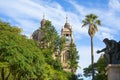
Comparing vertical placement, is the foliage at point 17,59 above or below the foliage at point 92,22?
below

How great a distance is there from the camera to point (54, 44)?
79.6 metres

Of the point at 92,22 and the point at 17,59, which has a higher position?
the point at 92,22

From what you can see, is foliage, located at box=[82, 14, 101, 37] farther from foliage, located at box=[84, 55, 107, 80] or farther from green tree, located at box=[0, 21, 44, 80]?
green tree, located at box=[0, 21, 44, 80]

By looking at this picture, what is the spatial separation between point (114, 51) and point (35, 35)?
91.9 metres

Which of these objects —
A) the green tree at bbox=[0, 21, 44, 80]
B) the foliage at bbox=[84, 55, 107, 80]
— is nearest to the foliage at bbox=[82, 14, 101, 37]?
the foliage at bbox=[84, 55, 107, 80]

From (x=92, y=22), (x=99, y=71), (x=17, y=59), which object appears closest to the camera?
(x=17, y=59)

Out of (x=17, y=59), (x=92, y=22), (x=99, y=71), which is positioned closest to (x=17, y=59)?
(x=17, y=59)

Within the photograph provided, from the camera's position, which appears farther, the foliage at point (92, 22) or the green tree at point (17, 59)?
the foliage at point (92, 22)

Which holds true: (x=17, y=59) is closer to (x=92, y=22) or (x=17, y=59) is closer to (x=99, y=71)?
(x=92, y=22)

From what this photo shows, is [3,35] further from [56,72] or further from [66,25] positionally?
[66,25]

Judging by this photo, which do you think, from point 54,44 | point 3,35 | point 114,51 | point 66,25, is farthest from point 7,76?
point 66,25

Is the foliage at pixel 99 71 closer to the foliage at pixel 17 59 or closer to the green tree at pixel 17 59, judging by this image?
the foliage at pixel 17 59

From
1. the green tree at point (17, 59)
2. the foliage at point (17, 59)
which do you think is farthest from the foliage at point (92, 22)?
the green tree at point (17, 59)

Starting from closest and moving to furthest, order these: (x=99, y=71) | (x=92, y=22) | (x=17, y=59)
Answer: (x=17, y=59) < (x=92, y=22) < (x=99, y=71)
